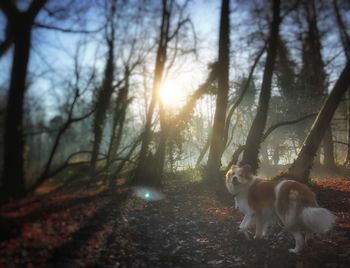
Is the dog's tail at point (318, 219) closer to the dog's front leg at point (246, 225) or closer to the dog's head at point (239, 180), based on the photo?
the dog's front leg at point (246, 225)

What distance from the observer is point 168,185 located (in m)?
18.4

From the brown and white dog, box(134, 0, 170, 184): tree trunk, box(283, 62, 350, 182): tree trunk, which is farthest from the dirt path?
box(134, 0, 170, 184): tree trunk

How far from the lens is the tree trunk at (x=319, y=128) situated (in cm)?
1454

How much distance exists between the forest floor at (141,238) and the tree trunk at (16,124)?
0.73m

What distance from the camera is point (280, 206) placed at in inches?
331

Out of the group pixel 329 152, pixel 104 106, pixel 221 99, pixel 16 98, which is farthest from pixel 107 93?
pixel 329 152

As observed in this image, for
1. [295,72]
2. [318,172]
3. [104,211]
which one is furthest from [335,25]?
[104,211]

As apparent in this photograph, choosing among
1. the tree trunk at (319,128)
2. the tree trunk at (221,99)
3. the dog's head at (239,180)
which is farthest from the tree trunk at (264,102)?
the dog's head at (239,180)

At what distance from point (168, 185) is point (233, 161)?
348 cm

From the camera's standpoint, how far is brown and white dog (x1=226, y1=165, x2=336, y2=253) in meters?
7.68

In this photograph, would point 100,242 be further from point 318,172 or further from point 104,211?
point 318,172

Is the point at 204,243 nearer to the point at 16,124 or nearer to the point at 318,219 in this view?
the point at 318,219

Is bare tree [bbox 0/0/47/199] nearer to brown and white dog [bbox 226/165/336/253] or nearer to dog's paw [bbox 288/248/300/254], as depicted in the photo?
brown and white dog [bbox 226/165/336/253]

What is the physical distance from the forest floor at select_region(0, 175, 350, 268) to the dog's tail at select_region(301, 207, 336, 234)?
2.24ft
